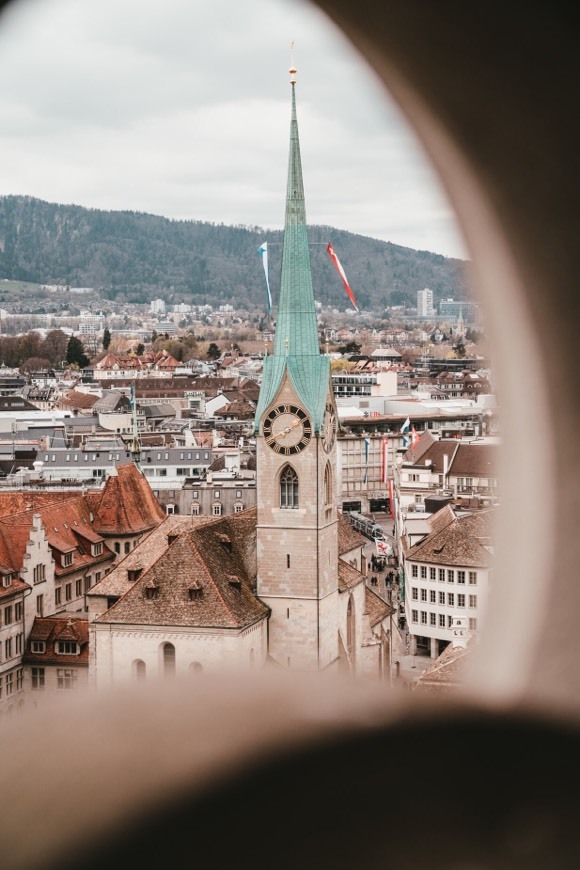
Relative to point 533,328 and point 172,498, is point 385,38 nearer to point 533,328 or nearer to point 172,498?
point 533,328

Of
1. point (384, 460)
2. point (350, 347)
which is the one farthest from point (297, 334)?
point (350, 347)

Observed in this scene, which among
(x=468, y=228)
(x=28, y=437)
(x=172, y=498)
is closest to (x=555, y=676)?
(x=468, y=228)

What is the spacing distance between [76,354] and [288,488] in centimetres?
8089

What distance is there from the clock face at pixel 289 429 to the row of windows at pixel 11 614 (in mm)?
5603

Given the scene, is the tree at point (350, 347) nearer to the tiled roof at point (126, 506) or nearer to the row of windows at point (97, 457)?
the row of windows at point (97, 457)

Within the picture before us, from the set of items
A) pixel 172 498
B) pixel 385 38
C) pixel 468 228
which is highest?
pixel 385 38

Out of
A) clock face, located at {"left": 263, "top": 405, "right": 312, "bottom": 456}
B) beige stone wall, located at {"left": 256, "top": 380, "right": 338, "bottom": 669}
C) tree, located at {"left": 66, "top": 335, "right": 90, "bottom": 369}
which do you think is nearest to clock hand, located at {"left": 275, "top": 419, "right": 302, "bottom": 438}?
clock face, located at {"left": 263, "top": 405, "right": 312, "bottom": 456}

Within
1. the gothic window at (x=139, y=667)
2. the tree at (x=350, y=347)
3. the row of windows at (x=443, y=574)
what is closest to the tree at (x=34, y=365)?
the tree at (x=350, y=347)

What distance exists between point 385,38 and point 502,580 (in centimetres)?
123

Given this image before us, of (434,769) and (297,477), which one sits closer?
(434,769)

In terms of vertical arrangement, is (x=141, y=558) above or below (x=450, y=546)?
above

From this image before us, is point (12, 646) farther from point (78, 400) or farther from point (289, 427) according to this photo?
point (78, 400)

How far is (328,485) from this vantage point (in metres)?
22.5

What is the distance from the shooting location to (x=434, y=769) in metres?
3.11
